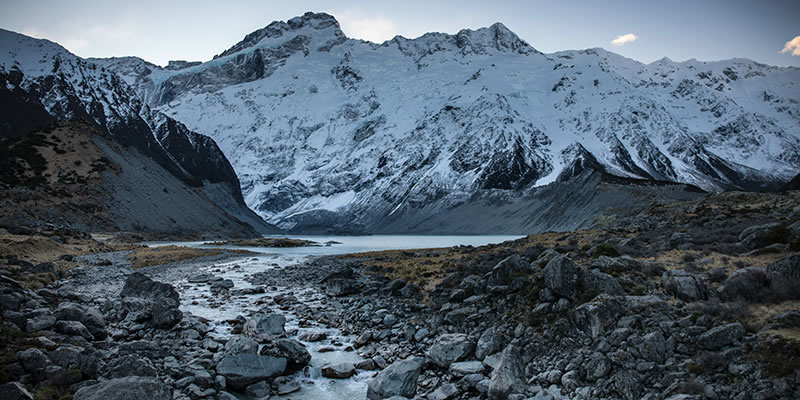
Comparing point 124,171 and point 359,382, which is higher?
point 124,171

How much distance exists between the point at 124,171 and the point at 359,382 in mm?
128664

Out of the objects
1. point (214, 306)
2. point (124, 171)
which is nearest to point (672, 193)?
point (214, 306)

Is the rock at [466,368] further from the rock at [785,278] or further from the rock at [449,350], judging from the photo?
the rock at [785,278]

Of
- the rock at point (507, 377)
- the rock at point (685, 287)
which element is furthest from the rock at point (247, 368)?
the rock at point (685, 287)

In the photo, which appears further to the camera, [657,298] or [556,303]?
[556,303]

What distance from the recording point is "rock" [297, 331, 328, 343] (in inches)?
778

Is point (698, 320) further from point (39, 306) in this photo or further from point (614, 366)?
point (39, 306)

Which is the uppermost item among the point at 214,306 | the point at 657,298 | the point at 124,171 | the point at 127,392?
the point at 124,171

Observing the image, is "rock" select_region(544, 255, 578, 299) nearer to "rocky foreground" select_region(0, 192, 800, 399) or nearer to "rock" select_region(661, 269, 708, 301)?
"rocky foreground" select_region(0, 192, 800, 399)

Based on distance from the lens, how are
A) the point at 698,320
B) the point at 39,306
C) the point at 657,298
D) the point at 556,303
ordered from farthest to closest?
the point at 39,306 < the point at 556,303 < the point at 657,298 < the point at 698,320

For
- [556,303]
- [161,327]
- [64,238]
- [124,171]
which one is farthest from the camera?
[124,171]

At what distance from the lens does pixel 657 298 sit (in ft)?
47.9

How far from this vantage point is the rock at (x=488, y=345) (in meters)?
15.6

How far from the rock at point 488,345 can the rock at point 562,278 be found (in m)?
2.95
